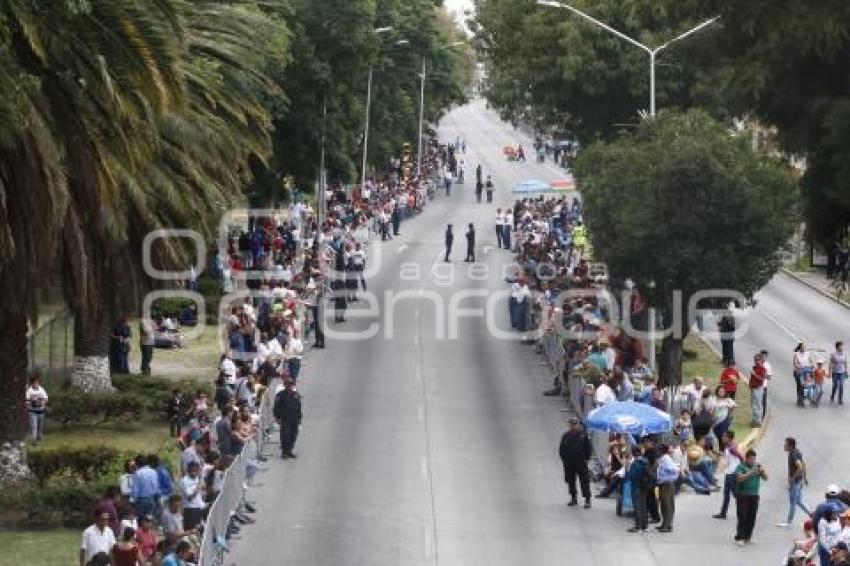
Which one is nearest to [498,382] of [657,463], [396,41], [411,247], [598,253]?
[598,253]

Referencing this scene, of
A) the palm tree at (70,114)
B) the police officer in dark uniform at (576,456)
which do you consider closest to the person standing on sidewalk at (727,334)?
the police officer in dark uniform at (576,456)

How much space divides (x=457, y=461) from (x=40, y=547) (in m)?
9.15

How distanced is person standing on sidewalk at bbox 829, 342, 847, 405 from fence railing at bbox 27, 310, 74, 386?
15.6m

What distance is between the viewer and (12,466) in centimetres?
3197

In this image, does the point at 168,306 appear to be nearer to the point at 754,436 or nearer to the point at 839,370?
the point at 839,370

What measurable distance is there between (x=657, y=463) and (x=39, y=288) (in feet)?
31.9

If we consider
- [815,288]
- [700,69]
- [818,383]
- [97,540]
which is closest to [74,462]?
[97,540]

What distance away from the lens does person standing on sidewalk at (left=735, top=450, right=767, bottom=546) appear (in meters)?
29.8

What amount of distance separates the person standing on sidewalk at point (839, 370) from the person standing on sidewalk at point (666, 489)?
11820 millimetres

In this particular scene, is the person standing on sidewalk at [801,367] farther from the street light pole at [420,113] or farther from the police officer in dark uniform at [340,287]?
the street light pole at [420,113]

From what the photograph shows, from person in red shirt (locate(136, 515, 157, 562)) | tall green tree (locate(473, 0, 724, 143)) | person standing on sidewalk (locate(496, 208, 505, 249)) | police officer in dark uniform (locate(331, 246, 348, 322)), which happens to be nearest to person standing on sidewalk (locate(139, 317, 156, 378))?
police officer in dark uniform (locate(331, 246, 348, 322))

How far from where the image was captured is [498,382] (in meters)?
44.3

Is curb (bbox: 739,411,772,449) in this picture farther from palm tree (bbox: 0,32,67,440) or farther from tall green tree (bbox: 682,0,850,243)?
palm tree (bbox: 0,32,67,440)

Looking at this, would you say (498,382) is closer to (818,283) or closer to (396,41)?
(818,283)
